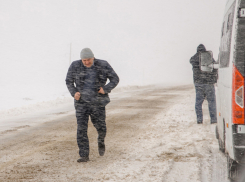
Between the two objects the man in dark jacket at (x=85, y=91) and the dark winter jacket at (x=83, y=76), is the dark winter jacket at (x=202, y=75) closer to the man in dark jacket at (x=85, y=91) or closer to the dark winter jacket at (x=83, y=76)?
the dark winter jacket at (x=83, y=76)

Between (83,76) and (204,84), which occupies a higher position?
(83,76)

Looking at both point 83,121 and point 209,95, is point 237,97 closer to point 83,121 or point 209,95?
point 83,121

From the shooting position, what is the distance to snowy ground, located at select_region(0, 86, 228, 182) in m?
3.84

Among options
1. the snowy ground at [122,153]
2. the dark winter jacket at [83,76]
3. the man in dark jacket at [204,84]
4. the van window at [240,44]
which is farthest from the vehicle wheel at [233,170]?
the man in dark jacket at [204,84]

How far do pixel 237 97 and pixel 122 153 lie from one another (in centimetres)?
265

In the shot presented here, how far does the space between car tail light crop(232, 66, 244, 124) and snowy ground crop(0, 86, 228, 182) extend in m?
1.13

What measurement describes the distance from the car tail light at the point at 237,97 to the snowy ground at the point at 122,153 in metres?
1.13

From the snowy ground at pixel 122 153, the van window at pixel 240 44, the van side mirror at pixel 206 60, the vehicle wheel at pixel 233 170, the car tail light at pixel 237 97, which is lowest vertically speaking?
the snowy ground at pixel 122 153

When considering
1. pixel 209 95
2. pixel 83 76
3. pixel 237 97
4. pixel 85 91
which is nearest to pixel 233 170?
pixel 237 97

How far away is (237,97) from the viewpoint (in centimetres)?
282

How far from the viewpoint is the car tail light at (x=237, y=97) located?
279cm

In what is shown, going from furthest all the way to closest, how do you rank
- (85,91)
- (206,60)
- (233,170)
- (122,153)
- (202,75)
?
(202,75) < (122,153) < (85,91) < (206,60) < (233,170)

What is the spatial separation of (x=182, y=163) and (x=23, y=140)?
357 centimetres

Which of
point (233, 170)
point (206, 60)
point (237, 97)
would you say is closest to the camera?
point (237, 97)
